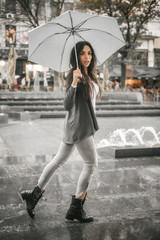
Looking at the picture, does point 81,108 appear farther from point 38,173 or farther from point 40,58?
point 38,173

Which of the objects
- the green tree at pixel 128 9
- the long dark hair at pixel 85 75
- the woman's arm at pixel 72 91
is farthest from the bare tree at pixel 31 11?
the woman's arm at pixel 72 91

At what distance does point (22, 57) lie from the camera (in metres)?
38.5

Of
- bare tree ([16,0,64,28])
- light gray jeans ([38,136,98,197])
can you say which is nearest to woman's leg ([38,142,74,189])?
light gray jeans ([38,136,98,197])

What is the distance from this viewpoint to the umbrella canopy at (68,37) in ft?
11.0

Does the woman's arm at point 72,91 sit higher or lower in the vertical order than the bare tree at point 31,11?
lower

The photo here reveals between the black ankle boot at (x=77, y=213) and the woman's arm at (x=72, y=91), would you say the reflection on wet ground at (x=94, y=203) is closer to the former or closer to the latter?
the black ankle boot at (x=77, y=213)

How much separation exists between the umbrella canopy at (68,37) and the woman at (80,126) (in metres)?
0.30

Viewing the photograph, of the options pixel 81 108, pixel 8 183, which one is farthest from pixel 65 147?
pixel 8 183

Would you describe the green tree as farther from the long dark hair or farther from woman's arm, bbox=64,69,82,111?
woman's arm, bbox=64,69,82,111

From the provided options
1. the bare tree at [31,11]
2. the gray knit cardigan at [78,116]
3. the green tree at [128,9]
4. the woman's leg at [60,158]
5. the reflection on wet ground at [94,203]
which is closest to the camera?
the reflection on wet ground at [94,203]

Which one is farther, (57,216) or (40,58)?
(40,58)

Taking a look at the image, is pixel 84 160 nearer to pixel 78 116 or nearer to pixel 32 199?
pixel 78 116

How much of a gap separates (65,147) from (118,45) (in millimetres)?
1485

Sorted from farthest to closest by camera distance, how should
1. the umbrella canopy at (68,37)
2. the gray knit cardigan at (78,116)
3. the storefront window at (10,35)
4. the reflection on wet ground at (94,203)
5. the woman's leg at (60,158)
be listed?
the storefront window at (10,35)
the umbrella canopy at (68,37)
the woman's leg at (60,158)
the gray knit cardigan at (78,116)
the reflection on wet ground at (94,203)
